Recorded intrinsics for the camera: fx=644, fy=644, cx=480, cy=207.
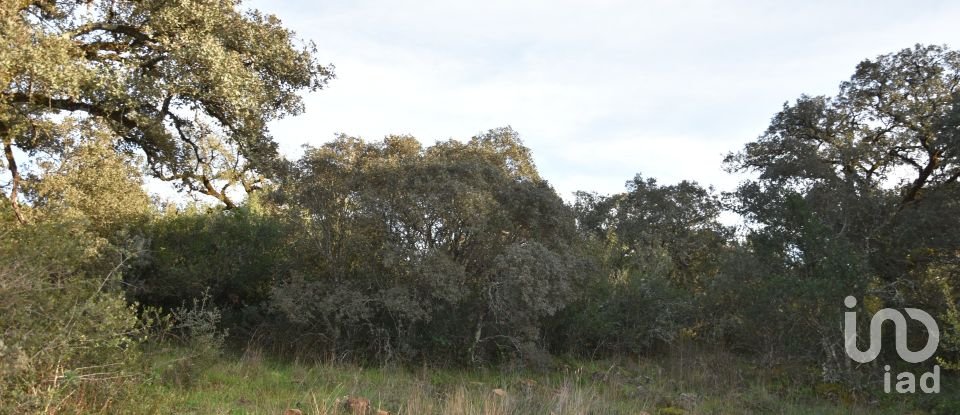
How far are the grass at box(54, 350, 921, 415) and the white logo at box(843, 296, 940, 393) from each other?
707 mm

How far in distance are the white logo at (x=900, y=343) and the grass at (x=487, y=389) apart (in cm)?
71

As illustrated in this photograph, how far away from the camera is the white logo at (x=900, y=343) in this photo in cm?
989

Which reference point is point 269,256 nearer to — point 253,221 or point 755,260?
point 253,221

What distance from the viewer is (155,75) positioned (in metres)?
9.83

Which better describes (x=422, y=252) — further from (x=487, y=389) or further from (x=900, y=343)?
(x=900, y=343)

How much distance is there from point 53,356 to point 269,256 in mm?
7349

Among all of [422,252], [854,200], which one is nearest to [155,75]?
[422,252]

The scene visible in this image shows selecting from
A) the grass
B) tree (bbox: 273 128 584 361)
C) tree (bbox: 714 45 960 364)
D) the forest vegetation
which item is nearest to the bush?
the grass

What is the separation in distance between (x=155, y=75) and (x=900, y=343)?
497 inches

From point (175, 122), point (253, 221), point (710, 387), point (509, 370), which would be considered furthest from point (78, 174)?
point (710, 387)

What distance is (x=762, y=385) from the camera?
1028cm

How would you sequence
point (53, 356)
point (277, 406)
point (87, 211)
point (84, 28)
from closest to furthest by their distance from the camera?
1. point (53, 356)
2. point (277, 406)
3. point (84, 28)
4. point (87, 211)

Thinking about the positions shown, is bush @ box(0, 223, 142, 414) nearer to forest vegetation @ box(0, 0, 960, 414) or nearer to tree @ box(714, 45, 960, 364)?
forest vegetation @ box(0, 0, 960, 414)

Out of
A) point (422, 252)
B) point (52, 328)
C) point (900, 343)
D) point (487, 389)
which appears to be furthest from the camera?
point (900, 343)
